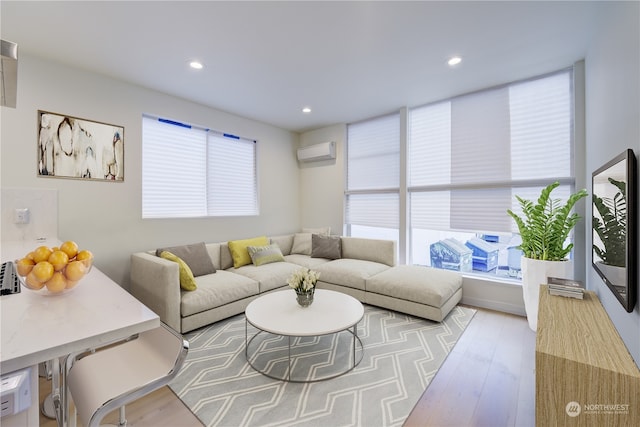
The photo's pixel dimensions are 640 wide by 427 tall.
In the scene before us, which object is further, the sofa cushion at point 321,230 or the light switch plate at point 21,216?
the sofa cushion at point 321,230

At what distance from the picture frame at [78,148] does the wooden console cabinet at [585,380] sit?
153 inches

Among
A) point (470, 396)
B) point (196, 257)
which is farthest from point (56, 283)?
point (470, 396)

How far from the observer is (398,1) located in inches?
72.5

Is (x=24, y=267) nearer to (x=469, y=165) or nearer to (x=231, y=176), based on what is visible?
(x=231, y=176)

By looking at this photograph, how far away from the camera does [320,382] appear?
1.89 meters

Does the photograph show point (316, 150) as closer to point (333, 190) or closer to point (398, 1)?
point (333, 190)

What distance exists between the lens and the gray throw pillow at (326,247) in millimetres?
4062

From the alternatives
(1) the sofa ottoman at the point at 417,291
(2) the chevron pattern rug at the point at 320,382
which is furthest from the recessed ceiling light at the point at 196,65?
(1) the sofa ottoman at the point at 417,291

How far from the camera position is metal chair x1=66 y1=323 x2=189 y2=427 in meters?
0.91

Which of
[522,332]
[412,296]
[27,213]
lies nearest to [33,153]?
[27,213]

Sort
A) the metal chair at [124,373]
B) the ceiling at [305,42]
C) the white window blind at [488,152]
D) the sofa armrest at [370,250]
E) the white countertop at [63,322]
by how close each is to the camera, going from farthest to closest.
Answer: the sofa armrest at [370,250] → the white window blind at [488,152] → the ceiling at [305,42] → the metal chair at [124,373] → the white countertop at [63,322]

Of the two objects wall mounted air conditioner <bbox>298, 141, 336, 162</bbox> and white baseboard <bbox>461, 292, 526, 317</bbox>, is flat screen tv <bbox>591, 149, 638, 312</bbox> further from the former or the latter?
wall mounted air conditioner <bbox>298, 141, 336, 162</bbox>

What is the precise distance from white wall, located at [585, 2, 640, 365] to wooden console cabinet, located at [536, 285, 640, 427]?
0.42 feet

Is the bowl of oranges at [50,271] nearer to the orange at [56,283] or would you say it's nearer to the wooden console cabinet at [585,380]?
the orange at [56,283]
